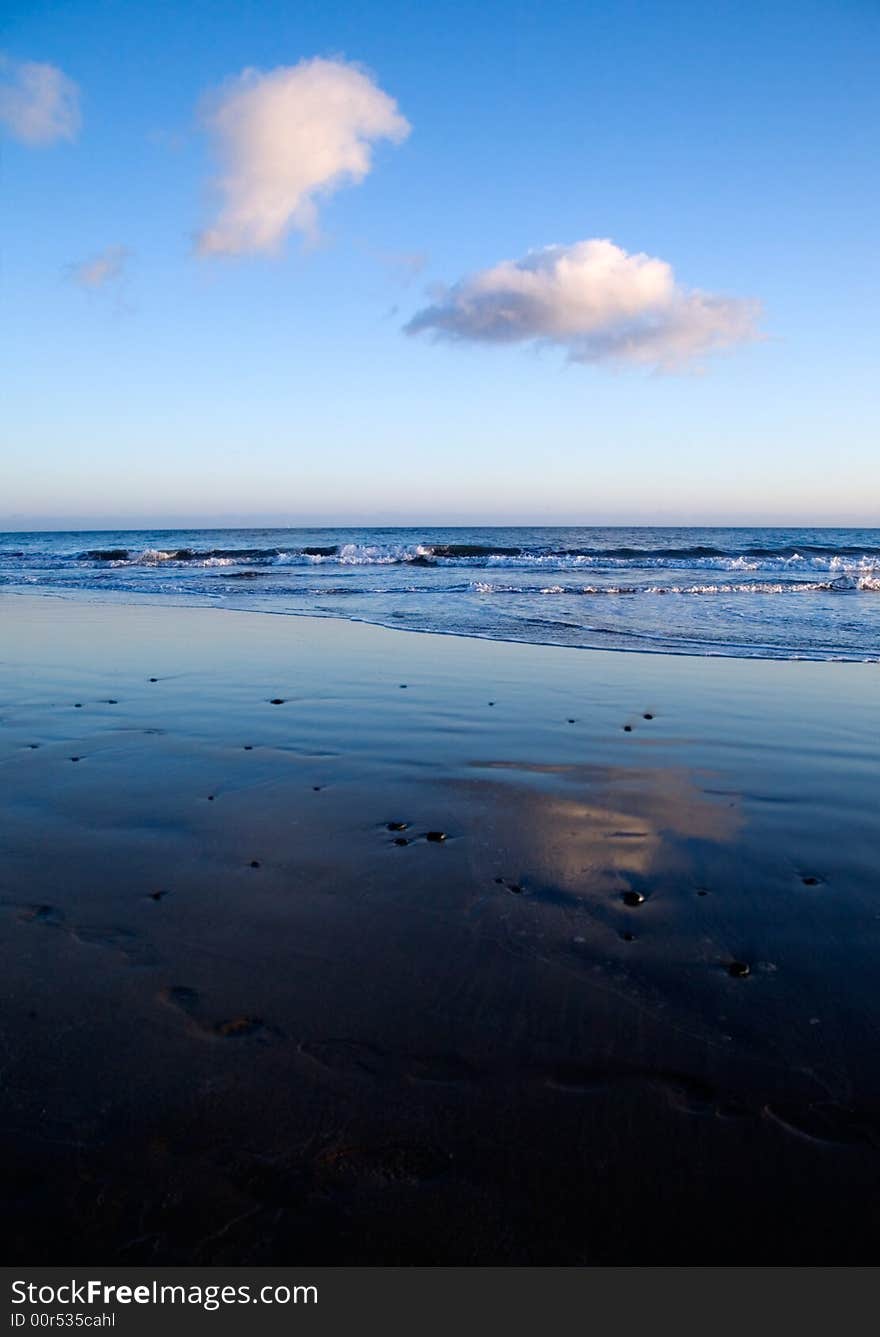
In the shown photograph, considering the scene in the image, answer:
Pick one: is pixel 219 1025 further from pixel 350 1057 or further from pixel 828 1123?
pixel 828 1123

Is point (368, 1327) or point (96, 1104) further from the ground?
A: point (96, 1104)

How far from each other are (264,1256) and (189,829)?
2.82 m

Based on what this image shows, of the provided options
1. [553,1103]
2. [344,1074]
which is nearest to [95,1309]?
[344,1074]

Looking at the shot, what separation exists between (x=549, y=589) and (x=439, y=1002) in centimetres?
2047

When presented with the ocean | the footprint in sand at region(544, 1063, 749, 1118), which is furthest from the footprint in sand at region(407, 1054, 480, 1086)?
the ocean

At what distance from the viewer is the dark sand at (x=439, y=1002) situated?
1925 millimetres

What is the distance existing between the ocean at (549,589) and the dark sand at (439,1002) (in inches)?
278

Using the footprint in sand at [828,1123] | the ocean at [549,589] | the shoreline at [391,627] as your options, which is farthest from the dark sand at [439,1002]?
the ocean at [549,589]

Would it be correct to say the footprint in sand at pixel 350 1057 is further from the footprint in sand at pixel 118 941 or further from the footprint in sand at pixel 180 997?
the footprint in sand at pixel 118 941

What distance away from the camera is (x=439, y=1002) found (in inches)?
110

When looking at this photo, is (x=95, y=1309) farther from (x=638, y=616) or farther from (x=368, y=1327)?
(x=638, y=616)

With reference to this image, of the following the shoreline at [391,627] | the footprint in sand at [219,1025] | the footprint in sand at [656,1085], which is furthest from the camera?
A: the shoreline at [391,627]

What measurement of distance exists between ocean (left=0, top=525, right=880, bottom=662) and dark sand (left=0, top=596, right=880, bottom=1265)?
23.2 feet

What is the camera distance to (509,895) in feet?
11.9
